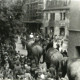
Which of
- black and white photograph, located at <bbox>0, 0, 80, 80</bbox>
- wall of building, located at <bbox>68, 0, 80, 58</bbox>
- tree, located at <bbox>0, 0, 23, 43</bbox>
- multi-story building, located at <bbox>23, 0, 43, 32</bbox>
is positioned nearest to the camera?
black and white photograph, located at <bbox>0, 0, 80, 80</bbox>

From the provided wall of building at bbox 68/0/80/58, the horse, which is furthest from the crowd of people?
wall of building at bbox 68/0/80/58

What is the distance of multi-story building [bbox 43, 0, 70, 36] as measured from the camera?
42.0 m

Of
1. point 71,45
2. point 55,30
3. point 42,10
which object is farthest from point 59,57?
point 42,10

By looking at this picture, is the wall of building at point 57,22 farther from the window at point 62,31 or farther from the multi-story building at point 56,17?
the window at point 62,31

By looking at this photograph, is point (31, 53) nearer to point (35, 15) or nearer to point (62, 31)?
point (62, 31)

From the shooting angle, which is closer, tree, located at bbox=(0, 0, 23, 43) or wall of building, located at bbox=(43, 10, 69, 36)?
tree, located at bbox=(0, 0, 23, 43)

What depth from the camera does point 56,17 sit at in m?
45.0

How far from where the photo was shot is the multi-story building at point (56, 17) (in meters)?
42.0

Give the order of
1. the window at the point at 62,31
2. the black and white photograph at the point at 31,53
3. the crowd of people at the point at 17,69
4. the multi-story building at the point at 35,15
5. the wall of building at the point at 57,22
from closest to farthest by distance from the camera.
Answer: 1. the crowd of people at the point at 17,69
2. the black and white photograph at the point at 31,53
3. the wall of building at the point at 57,22
4. the window at the point at 62,31
5. the multi-story building at the point at 35,15

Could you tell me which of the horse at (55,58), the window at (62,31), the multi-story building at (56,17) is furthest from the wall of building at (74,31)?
the window at (62,31)

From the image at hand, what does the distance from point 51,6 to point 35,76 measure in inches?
1371

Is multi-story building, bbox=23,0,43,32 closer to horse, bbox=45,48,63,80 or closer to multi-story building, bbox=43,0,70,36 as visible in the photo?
multi-story building, bbox=43,0,70,36

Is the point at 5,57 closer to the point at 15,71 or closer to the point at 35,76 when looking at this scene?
the point at 15,71

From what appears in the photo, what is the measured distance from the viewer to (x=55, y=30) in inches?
1758
